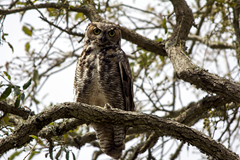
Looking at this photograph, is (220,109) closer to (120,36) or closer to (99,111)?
(120,36)

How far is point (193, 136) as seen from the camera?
1.95 meters

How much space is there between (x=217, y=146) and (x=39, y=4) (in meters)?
2.62

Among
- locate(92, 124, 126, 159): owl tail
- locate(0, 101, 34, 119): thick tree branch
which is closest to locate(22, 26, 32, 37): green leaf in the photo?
locate(0, 101, 34, 119): thick tree branch

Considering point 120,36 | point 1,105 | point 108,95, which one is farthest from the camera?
point 120,36

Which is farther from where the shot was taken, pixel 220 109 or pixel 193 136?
pixel 220 109

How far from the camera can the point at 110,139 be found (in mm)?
3184

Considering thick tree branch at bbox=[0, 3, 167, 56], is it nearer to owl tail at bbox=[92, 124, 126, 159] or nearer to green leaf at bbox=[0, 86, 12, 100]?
owl tail at bbox=[92, 124, 126, 159]

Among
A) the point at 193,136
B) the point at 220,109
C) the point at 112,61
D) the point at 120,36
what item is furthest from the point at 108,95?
the point at 220,109

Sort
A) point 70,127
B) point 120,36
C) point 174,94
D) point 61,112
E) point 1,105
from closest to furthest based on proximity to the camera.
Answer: point 61,112
point 1,105
point 70,127
point 120,36
point 174,94

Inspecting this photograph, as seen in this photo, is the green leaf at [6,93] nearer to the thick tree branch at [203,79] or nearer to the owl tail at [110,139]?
the owl tail at [110,139]

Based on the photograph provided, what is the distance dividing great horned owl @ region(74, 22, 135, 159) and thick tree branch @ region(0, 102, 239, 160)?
92 cm

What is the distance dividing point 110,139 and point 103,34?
1.42m

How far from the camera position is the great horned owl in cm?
293

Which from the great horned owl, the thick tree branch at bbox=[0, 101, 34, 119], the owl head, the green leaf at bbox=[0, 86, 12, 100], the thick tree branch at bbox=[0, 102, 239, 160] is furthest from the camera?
the owl head
